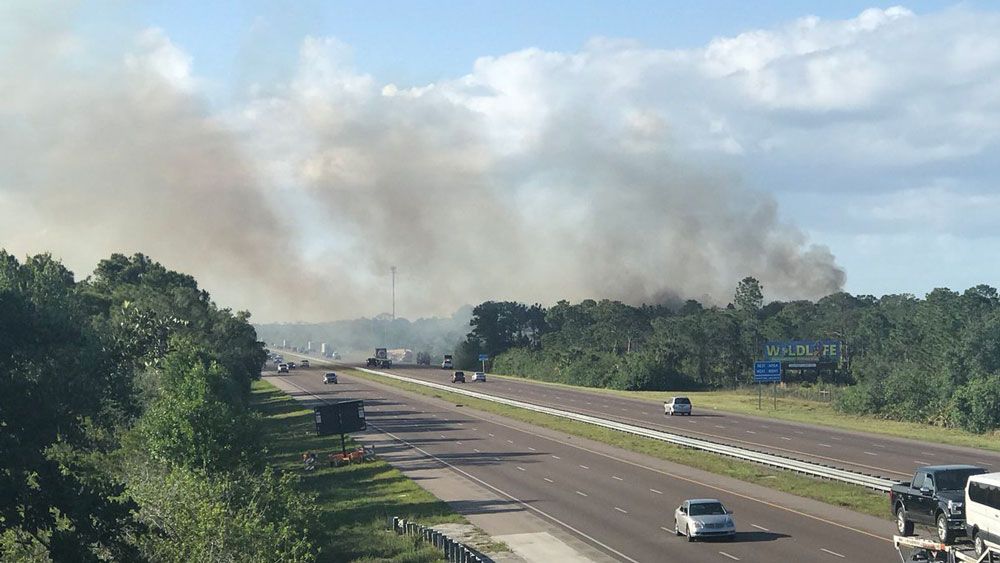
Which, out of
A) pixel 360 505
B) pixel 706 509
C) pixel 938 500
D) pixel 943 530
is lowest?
pixel 360 505

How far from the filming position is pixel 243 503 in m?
35.7

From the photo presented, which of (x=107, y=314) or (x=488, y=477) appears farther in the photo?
(x=107, y=314)

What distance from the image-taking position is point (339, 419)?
73500 mm

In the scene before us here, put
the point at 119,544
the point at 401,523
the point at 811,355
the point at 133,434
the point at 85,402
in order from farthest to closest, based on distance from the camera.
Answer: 1. the point at 811,355
2. the point at 133,434
3. the point at 85,402
4. the point at 401,523
5. the point at 119,544

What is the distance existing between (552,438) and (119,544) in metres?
59.5

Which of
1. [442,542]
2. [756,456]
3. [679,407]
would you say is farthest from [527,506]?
[679,407]

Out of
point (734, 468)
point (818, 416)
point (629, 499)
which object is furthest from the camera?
point (818, 416)

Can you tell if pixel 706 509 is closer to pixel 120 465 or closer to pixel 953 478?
pixel 953 478

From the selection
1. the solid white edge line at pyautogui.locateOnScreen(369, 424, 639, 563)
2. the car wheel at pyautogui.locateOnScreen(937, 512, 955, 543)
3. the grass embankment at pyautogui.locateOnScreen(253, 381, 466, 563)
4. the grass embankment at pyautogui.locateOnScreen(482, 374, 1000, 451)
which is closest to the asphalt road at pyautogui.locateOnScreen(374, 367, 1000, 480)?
the grass embankment at pyautogui.locateOnScreen(482, 374, 1000, 451)

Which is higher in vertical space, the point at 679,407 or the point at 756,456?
the point at 679,407

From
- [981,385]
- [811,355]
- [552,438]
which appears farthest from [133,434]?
[811,355]

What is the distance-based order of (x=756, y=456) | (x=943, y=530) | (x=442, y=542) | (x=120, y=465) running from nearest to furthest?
(x=943, y=530) → (x=442, y=542) → (x=120, y=465) → (x=756, y=456)

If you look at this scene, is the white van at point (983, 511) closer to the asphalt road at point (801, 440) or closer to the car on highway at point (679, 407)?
the asphalt road at point (801, 440)

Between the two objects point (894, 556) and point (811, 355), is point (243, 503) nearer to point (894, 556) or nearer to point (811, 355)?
point (894, 556)
